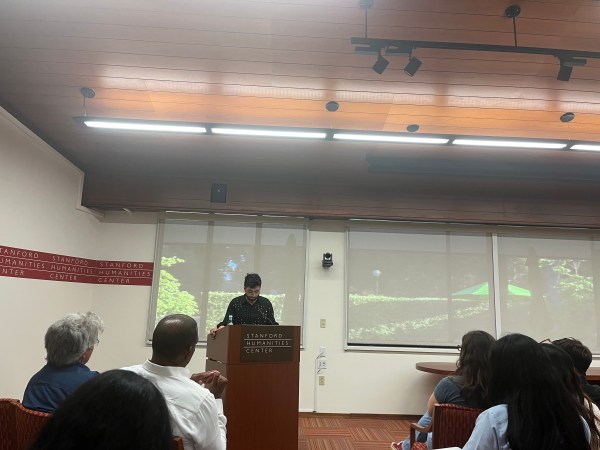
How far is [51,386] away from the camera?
1741 mm

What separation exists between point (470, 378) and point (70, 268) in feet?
14.1

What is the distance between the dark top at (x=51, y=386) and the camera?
1702 millimetres

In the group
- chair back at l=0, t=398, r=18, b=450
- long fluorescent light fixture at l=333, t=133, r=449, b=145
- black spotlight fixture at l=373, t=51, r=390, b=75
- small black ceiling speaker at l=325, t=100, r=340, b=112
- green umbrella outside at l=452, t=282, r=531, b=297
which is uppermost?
small black ceiling speaker at l=325, t=100, r=340, b=112

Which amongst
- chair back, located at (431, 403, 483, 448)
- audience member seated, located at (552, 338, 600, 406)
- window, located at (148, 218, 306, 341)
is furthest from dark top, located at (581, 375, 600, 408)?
window, located at (148, 218, 306, 341)

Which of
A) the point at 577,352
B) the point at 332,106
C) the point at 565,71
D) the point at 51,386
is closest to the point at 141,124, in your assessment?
the point at 332,106

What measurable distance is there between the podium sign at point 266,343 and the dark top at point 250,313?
0.75 metres

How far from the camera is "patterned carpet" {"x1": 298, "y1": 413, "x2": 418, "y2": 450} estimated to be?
3.89 m

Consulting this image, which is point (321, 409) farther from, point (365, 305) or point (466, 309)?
point (466, 309)

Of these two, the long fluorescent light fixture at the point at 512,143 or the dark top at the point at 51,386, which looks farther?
the long fluorescent light fixture at the point at 512,143

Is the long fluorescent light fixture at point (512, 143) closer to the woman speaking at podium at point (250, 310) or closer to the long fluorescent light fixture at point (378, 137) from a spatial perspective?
the long fluorescent light fixture at point (378, 137)

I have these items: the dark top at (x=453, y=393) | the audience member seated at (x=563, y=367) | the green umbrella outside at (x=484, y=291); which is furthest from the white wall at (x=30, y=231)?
the green umbrella outside at (x=484, y=291)

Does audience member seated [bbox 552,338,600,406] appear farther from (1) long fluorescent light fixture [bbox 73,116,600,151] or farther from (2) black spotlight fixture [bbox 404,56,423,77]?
(1) long fluorescent light fixture [bbox 73,116,600,151]

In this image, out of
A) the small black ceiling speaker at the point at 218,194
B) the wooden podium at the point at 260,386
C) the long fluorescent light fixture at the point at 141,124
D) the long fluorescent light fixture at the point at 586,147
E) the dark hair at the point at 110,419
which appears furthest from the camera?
the small black ceiling speaker at the point at 218,194

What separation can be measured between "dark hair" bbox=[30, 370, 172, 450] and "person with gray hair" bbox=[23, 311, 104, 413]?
1123 mm
